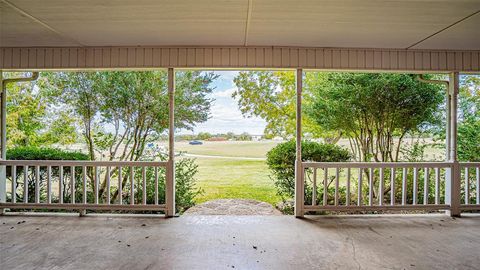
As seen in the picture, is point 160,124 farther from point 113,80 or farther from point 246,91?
point 246,91

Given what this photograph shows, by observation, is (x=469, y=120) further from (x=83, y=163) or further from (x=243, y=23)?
(x=83, y=163)

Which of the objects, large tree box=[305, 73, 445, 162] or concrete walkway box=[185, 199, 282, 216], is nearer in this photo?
concrete walkway box=[185, 199, 282, 216]

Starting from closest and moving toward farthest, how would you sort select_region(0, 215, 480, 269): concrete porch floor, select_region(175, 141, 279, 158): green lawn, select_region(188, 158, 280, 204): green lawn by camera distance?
select_region(0, 215, 480, 269): concrete porch floor < select_region(175, 141, 279, 158): green lawn < select_region(188, 158, 280, 204): green lawn

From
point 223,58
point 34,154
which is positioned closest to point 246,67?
point 223,58

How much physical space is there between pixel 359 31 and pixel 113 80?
4.38 metres

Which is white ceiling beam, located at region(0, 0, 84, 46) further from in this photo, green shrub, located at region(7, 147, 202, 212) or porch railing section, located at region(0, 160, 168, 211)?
green shrub, located at region(7, 147, 202, 212)

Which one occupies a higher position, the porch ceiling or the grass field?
the porch ceiling

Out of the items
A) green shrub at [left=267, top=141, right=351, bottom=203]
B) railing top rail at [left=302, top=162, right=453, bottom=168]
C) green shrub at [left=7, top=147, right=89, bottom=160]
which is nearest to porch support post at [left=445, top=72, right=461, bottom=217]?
railing top rail at [left=302, top=162, right=453, bottom=168]

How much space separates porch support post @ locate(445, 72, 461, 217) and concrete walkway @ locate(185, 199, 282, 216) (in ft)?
8.81

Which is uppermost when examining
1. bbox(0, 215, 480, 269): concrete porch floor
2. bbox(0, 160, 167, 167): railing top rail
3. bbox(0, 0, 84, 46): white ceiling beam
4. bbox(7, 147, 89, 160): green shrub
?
bbox(0, 0, 84, 46): white ceiling beam

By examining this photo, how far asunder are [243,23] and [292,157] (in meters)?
2.71

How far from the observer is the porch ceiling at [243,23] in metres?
2.79

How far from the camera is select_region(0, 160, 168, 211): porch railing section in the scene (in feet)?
13.5

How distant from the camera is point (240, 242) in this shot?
3117 millimetres
